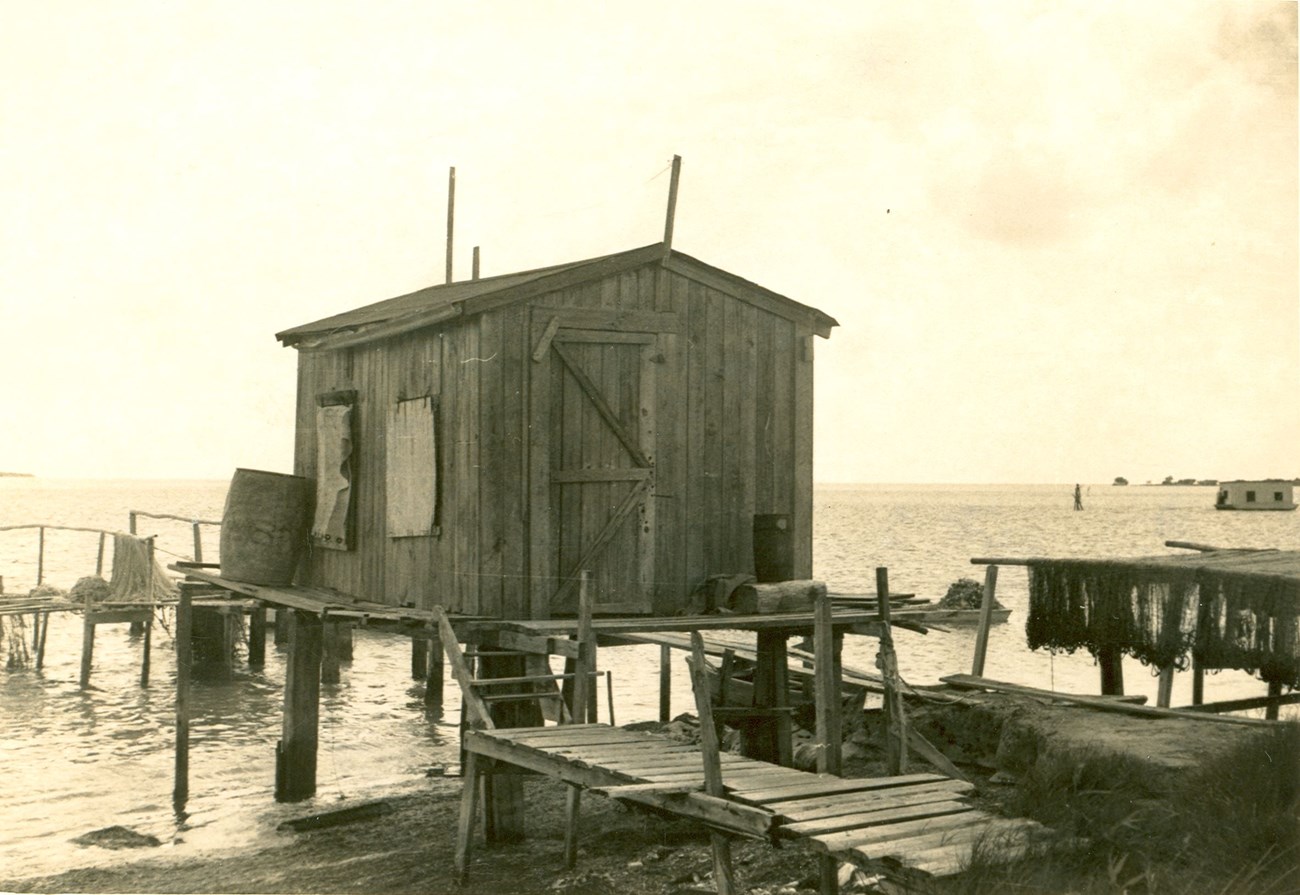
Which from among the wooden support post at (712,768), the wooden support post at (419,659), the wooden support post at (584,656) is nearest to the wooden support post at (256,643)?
the wooden support post at (419,659)

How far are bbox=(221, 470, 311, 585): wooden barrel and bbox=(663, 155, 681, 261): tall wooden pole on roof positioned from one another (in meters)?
5.59

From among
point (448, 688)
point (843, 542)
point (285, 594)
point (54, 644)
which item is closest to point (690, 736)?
point (285, 594)

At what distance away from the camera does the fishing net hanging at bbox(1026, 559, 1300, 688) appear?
494 inches

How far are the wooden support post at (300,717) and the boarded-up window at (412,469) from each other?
208 centimetres

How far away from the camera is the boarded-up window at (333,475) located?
49.1 ft

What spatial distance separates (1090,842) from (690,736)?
10.1 m

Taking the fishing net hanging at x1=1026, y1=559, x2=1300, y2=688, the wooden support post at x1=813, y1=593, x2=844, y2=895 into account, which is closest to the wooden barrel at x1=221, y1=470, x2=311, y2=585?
the wooden support post at x1=813, y1=593, x2=844, y2=895

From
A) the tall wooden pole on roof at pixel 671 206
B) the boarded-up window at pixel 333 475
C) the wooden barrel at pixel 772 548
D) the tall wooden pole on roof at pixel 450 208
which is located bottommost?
the wooden barrel at pixel 772 548

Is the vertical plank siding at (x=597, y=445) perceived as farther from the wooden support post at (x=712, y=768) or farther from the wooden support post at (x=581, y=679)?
the wooden support post at (x=712, y=768)

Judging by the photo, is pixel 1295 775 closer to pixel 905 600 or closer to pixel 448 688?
pixel 905 600

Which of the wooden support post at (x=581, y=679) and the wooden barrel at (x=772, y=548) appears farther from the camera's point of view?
the wooden barrel at (x=772, y=548)

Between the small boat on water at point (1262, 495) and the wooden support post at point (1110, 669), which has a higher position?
the small boat on water at point (1262, 495)

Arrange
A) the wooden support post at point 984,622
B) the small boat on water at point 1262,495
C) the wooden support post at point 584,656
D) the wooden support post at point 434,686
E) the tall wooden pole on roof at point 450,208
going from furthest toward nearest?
the tall wooden pole on roof at point 450,208 < the small boat on water at point 1262,495 < the wooden support post at point 434,686 < the wooden support post at point 984,622 < the wooden support post at point 584,656

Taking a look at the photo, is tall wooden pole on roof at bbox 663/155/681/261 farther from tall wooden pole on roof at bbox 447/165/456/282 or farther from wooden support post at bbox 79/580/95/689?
wooden support post at bbox 79/580/95/689
